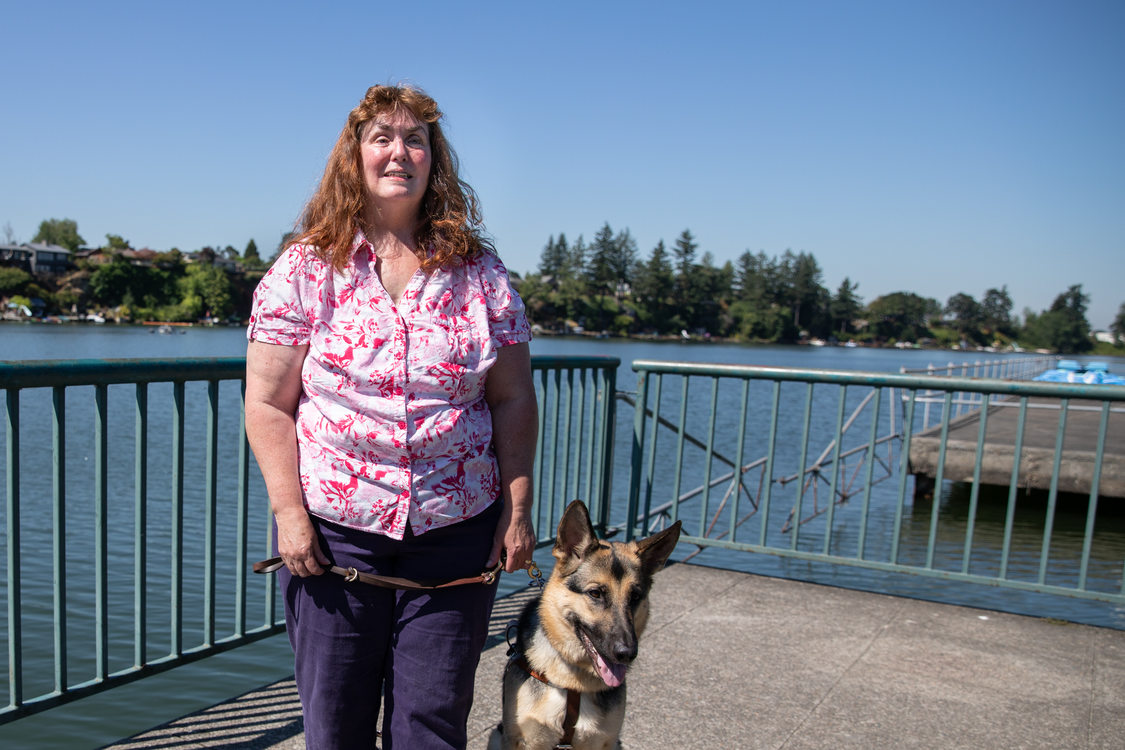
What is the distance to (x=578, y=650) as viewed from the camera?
271cm

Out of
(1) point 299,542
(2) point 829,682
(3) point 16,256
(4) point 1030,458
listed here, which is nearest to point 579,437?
(2) point 829,682

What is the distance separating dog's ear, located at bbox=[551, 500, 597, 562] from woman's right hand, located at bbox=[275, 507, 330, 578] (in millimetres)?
835

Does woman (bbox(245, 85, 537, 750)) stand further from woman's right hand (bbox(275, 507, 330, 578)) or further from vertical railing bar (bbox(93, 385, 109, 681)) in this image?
vertical railing bar (bbox(93, 385, 109, 681))

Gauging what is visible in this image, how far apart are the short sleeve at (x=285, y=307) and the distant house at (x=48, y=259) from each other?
106m

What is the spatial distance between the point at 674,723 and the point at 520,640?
110cm

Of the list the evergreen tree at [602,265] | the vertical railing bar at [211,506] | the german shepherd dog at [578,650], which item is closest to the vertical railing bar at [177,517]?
the vertical railing bar at [211,506]

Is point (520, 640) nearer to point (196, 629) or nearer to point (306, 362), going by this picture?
point (306, 362)

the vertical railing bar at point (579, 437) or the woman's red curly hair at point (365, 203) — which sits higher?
the woman's red curly hair at point (365, 203)

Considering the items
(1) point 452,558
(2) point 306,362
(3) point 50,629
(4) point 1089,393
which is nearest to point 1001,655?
(4) point 1089,393

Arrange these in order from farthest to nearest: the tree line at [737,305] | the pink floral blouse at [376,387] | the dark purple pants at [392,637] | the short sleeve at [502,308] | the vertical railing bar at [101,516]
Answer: the tree line at [737,305]
the vertical railing bar at [101,516]
the short sleeve at [502,308]
the dark purple pants at [392,637]
the pink floral blouse at [376,387]

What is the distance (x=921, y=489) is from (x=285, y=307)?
676 inches

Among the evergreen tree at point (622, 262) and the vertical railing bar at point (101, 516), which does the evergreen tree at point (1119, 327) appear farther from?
the vertical railing bar at point (101, 516)

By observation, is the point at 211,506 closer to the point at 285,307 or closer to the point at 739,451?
the point at 285,307

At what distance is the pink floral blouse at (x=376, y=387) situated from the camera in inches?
84.6
